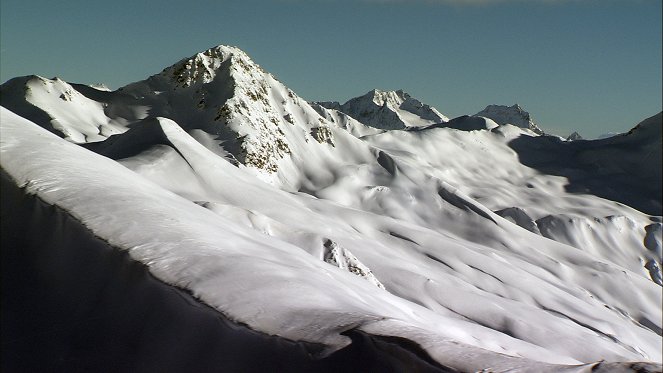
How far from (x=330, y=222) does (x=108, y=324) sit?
83.5 ft

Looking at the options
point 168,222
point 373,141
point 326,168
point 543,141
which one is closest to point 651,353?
point 326,168

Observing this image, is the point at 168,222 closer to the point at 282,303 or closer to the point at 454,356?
the point at 282,303

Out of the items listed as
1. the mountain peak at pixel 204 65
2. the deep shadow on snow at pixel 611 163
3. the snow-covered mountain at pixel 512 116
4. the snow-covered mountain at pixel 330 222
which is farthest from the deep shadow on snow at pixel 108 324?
the snow-covered mountain at pixel 512 116

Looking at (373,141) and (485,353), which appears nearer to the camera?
(485,353)

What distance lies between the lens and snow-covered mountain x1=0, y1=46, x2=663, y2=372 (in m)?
5.70

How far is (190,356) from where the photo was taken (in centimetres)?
521

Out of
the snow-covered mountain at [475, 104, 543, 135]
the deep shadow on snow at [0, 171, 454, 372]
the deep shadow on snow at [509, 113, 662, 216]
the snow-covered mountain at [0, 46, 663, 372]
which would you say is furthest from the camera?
the snow-covered mountain at [475, 104, 543, 135]

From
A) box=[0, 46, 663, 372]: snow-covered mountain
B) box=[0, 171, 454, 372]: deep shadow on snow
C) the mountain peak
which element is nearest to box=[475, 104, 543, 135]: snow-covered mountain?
box=[0, 46, 663, 372]: snow-covered mountain

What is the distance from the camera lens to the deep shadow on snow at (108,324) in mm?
4816

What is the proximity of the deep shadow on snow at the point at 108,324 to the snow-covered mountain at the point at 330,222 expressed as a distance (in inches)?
1.0

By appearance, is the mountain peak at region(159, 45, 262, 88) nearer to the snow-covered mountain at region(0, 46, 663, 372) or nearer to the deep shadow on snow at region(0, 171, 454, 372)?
the snow-covered mountain at region(0, 46, 663, 372)

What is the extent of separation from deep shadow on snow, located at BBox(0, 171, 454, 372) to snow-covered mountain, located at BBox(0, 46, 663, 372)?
0.03 metres

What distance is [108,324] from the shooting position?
585 centimetres

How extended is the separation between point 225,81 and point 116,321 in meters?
49.2
